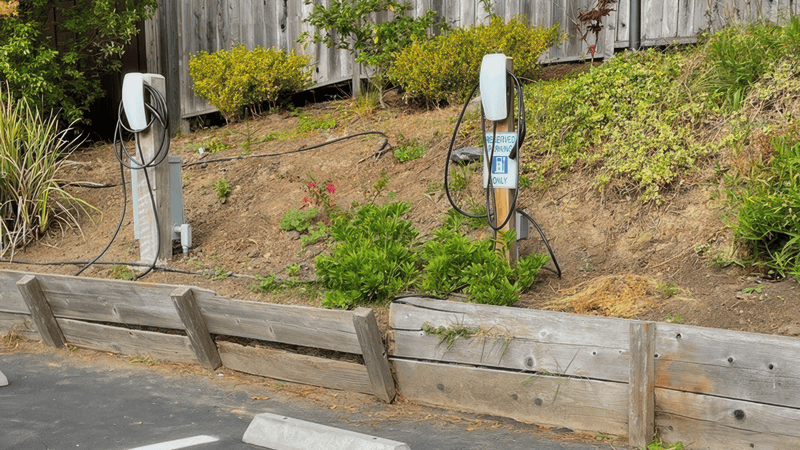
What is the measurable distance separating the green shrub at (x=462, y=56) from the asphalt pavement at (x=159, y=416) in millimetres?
3591

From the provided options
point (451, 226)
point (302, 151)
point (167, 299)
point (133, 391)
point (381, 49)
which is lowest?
point (133, 391)

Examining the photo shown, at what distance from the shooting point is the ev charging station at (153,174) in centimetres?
520

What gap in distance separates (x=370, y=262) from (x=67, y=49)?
5942 mm

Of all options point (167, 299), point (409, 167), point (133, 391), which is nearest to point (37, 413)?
point (133, 391)

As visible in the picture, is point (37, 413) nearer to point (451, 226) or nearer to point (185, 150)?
point (451, 226)

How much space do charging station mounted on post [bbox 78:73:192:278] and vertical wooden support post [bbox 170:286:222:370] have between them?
1.07 m

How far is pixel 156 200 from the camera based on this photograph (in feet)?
17.5

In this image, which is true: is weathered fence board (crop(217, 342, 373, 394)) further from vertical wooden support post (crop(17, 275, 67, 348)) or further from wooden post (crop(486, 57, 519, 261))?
vertical wooden support post (crop(17, 275, 67, 348))

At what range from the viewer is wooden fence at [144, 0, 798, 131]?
643 centimetres

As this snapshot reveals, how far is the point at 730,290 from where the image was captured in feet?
12.4

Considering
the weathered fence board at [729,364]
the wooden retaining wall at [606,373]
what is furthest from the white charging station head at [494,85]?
the weathered fence board at [729,364]

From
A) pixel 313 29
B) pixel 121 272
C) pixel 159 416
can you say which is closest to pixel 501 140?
pixel 159 416

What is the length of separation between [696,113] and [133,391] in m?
4.14

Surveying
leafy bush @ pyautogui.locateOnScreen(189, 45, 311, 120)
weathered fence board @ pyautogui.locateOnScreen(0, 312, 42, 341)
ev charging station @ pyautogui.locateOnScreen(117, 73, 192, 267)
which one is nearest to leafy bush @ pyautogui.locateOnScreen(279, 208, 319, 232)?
ev charging station @ pyautogui.locateOnScreen(117, 73, 192, 267)
